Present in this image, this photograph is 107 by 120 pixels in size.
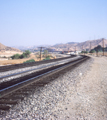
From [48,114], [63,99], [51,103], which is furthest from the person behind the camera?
[63,99]

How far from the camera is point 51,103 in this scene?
5.99 metres

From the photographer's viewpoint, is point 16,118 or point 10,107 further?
point 10,107

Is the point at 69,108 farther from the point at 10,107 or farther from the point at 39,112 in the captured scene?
the point at 10,107

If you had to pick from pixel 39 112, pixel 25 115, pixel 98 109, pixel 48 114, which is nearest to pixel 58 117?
pixel 48 114

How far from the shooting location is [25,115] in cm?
481

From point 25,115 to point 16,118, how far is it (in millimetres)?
309

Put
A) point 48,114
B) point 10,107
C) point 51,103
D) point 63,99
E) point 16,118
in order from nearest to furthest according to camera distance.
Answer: point 16,118
point 48,114
point 10,107
point 51,103
point 63,99

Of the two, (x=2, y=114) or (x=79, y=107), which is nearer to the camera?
(x=2, y=114)

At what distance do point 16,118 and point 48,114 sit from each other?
0.96m

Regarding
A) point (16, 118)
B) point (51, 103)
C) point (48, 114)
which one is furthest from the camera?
point (51, 103)

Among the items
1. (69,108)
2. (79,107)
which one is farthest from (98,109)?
(69,108)

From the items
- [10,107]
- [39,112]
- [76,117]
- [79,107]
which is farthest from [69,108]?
[10,107]

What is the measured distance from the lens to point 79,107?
5.69 metres

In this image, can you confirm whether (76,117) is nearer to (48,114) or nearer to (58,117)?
(58,117)
